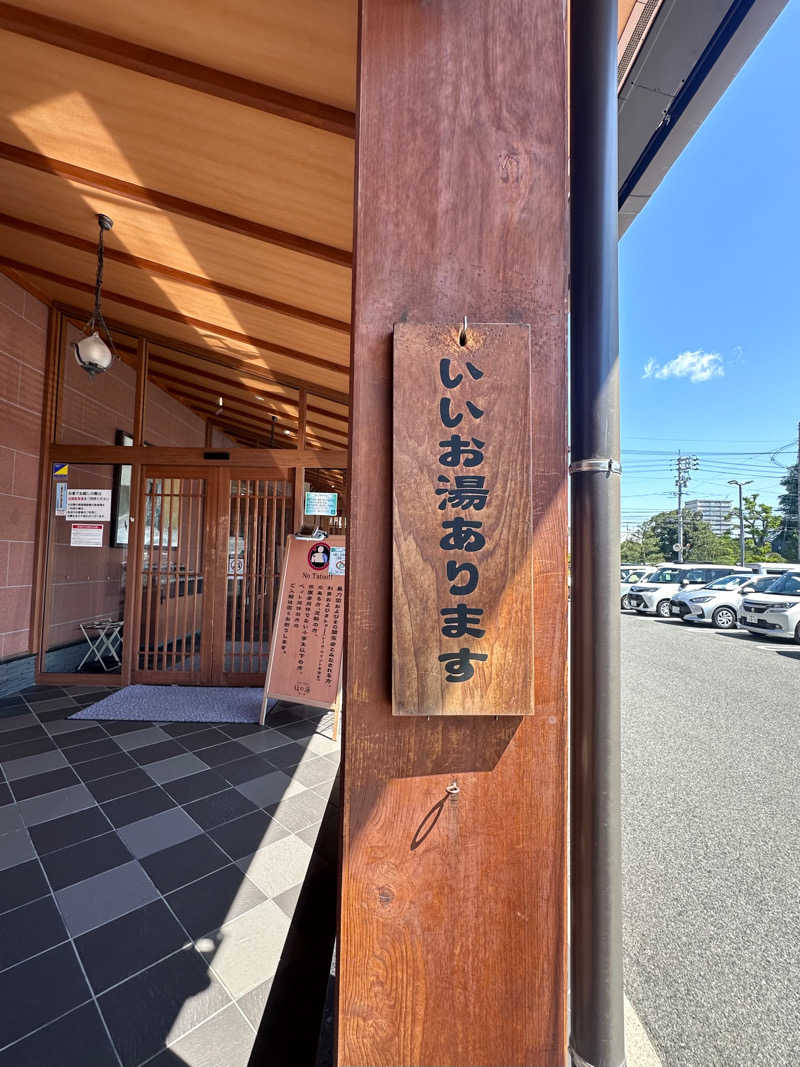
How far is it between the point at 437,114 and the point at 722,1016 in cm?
285

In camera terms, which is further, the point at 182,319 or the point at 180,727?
the point at 182,319

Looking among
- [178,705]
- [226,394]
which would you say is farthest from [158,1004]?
[226,394]

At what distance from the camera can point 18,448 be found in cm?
468

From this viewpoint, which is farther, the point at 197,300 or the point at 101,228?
the point at 197,300

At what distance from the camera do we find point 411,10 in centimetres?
97

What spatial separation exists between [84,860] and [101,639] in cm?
392

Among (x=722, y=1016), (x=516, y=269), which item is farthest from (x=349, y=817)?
(x=722, y=1016)

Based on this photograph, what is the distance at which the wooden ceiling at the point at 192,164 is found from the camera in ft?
6.89

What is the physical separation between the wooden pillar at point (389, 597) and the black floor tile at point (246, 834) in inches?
70.8

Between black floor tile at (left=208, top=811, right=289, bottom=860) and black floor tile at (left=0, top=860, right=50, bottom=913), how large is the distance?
28.8 inches

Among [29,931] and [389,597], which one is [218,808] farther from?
[389,597]

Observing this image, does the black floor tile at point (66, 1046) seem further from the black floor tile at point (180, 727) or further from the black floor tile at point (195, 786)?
the black floor tile at point (180, 727)

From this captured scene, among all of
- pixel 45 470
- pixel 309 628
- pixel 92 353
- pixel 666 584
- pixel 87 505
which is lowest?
pixel 666 584

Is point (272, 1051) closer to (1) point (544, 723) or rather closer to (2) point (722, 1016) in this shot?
(1) point (544, 723)
